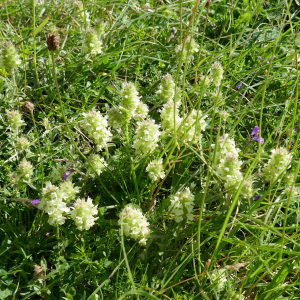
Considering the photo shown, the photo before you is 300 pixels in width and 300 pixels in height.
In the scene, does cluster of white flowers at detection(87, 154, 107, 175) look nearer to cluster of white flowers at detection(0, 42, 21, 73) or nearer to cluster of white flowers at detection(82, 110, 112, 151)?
cluster of white flowers at detection(82, 110, 112, 151)

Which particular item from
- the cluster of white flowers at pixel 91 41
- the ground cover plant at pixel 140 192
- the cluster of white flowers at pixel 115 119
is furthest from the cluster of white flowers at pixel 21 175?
the cluster of white flowers at pixel 91 41

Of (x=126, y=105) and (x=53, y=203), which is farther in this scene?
(x=126, y=105)

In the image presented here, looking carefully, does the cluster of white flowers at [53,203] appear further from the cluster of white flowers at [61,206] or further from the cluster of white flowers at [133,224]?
the cluster of white flowers at [133,224]

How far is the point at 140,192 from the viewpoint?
1712 mm

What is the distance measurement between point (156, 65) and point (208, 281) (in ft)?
4.71

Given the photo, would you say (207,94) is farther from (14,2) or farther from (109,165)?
(14,2)

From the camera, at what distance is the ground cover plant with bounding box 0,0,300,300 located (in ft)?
4.56

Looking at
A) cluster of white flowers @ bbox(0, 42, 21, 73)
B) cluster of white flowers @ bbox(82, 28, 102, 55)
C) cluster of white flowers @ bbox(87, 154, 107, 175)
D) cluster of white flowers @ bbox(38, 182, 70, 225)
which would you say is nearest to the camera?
cluster of white flowers @ bbox(38, 182, 70, 225)

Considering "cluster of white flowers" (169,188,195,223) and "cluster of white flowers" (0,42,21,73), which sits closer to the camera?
"cluster of white flowers" (169,188,195,223)

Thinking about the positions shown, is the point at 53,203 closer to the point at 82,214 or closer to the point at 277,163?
the point at 82,214

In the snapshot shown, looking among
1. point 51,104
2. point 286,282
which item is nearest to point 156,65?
point 51,104

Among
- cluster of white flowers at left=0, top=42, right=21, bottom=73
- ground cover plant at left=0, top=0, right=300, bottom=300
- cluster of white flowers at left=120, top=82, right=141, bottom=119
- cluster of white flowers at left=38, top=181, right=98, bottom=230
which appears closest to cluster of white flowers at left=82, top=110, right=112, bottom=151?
ground cover plant at left=0, top=0, right=300, bottom=300

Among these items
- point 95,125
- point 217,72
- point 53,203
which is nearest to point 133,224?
point 53,203

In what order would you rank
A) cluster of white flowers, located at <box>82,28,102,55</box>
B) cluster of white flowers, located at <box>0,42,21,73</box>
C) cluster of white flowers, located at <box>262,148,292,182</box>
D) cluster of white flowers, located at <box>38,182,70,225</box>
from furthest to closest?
1. cluster of white flowers, located at <box>82,28,102,55</box>
2. cluster of white flowers, located at <box>0,42,21,73</box>
3. cluster of white flowers, located at <box>262,148,292,182</box>
4. cluster of white flowers, located at <box>38,182,70,225</box>
